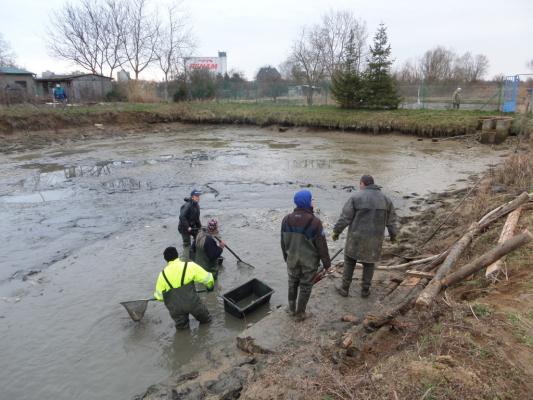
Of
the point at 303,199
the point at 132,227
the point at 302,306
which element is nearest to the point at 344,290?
the point at 302,306

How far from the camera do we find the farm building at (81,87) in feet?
120

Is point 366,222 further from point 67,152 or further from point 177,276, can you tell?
point 67,152

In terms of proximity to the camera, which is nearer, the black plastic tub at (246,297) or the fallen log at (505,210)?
the black plastic tub at (246,297)

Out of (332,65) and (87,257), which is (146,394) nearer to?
(87,257)

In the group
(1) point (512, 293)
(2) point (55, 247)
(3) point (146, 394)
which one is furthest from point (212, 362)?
(2) point (55, 247)

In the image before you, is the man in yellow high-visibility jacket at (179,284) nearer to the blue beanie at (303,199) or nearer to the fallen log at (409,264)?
the blue beanie at (303,199)

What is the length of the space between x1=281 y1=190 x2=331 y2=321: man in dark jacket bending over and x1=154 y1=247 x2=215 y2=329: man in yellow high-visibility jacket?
1.34 m

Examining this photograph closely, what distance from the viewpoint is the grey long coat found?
5992 millimetres

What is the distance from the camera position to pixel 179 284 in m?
5.83

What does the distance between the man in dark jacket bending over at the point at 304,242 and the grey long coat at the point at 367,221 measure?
728 millimetres

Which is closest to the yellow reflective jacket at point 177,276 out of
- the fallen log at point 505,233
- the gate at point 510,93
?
the fallen log at point 505,233

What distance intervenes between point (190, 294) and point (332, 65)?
4258 centimetres

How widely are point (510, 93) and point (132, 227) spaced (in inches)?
973

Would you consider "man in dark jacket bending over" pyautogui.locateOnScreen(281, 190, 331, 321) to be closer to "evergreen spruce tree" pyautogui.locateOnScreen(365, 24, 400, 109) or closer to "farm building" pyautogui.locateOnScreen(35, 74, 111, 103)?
"evergreen spruce tree" pyautogui.locateOnScreen(365, 24, 400, 109)
